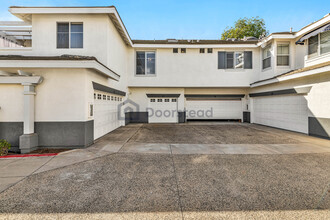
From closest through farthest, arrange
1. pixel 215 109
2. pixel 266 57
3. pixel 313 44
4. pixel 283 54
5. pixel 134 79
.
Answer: pixel 313 44
pixel 283 54
pixel 266 57
pixel 134 79
pixel 215 109

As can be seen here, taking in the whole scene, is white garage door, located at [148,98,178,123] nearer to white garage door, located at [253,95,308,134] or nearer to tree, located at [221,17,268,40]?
white garage door, located at [253,95,308,134]

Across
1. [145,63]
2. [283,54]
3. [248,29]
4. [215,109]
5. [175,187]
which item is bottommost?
[175,187]

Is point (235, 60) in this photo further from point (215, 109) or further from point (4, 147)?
point (4, 147)

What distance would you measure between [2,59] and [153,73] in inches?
360

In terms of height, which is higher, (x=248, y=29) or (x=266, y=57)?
(x=248, y=29)

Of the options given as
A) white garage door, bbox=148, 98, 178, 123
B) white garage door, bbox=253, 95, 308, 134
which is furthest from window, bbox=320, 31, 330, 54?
white garage door, bbox=148, 98, 178, 123

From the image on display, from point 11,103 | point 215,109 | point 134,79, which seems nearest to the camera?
point 11,103

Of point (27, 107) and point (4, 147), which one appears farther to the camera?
point (27, 107)

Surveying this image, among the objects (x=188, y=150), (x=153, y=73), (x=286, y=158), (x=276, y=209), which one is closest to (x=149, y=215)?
(x=276, y=209)

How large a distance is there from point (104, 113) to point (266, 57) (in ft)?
42.5

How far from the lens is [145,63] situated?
42.9 ft

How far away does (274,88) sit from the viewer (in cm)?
1091

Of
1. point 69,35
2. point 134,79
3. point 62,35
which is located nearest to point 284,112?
point 134,79

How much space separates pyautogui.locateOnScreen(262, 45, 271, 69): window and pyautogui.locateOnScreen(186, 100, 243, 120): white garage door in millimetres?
3740
